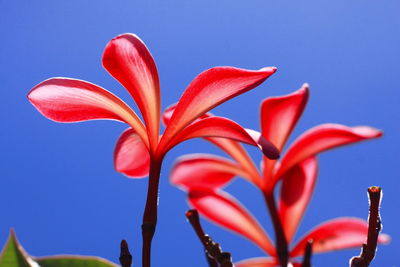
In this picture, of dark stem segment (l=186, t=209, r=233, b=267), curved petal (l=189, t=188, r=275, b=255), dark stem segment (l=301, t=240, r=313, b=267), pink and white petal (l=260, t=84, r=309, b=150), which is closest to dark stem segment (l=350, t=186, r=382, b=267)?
dark stem segment (l=301, t=240, r=313, b=267)

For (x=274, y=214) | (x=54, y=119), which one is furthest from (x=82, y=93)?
(x=274, y=214)

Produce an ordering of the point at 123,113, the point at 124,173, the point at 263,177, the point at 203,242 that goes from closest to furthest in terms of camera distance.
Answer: the point at 203,242, the point at 123,113, the point at 124,173, the point at 263,177

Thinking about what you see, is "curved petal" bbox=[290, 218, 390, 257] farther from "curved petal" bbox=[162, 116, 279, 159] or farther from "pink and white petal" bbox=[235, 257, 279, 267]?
"curved petal" bbox=[162, 116, 279, 159]

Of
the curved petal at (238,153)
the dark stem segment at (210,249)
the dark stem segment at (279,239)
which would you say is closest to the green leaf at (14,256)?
the dark stem segment at (210,249)

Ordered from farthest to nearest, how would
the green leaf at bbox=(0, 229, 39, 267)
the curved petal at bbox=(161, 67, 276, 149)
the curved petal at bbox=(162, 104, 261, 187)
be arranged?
the curved petal at bbox=(162, 104, 261, 187)
the curved petal at bbox=(161, 67, 276, 149)
the green leaf at bbox=(0, 229, 39, 267)

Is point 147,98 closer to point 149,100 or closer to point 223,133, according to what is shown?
point 149,100

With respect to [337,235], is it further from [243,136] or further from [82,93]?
[82,93]
